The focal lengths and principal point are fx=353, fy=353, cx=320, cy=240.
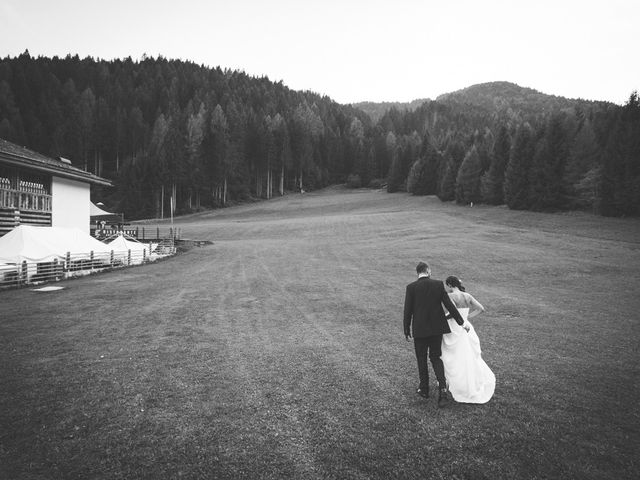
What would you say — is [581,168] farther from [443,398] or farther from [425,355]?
[443,398]

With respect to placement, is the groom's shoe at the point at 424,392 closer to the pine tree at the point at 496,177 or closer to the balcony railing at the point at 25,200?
the balcony railing at the point at 25,200

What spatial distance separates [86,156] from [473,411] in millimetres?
103004

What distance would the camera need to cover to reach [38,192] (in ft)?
84.7

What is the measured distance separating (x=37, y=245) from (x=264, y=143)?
72.9 meters

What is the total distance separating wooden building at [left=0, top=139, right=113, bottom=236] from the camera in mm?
23172

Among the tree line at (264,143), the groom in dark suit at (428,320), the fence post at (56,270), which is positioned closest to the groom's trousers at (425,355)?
the groom in dark suit at (428,320)

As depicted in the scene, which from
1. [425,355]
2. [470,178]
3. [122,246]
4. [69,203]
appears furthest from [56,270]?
[470,178]

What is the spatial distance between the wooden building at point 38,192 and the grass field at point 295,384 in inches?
350

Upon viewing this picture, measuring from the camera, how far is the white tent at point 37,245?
65.9 ft

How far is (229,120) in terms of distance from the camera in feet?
310

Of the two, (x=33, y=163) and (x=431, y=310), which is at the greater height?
(x=33, y=163)

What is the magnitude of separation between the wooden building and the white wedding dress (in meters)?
27.2

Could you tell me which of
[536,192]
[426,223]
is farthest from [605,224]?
[426,223]

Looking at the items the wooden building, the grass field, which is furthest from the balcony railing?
the grass field
